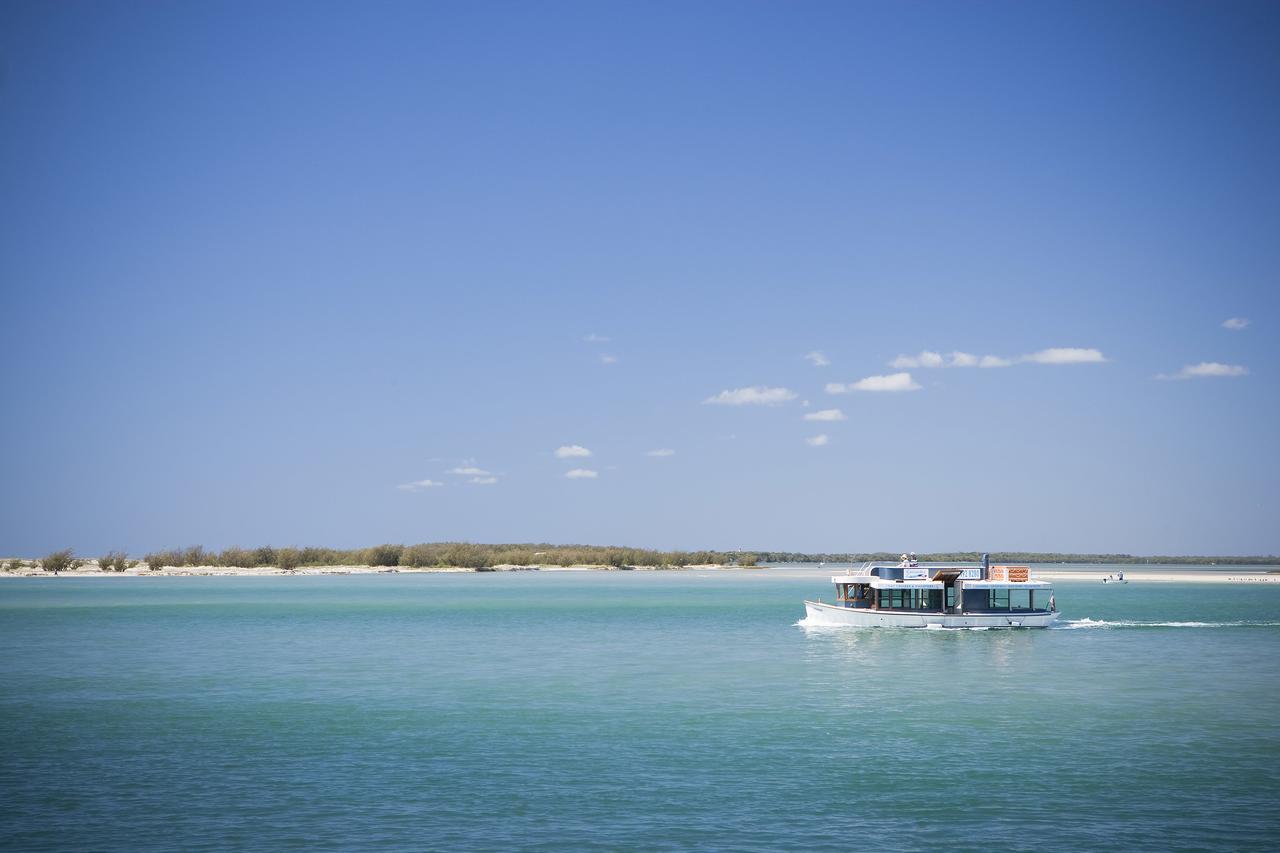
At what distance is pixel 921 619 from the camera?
259ft

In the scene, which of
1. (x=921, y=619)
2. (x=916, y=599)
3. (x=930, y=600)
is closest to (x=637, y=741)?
(x=921, y=619)

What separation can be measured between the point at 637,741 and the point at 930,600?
51.4 meters

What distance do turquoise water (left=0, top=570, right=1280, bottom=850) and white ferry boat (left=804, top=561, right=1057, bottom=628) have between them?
5.46 m

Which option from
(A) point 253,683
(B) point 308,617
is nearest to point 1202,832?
(A) point 253,683

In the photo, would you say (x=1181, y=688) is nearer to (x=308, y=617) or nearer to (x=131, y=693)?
(x=131, y=693)

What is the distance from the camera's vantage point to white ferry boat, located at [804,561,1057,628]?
7900 cm

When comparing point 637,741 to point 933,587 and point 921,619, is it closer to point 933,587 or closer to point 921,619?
point 921,619

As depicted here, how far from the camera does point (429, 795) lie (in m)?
27.6

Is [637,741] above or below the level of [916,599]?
below

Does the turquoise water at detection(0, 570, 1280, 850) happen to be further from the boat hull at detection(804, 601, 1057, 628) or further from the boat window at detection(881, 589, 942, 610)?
the boat window at detection(881, 589, 942, 610)

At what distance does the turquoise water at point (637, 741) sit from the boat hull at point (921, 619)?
4.53m

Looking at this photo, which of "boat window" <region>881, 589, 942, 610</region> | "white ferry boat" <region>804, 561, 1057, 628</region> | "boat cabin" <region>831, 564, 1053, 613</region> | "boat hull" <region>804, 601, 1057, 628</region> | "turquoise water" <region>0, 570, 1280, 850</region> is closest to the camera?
"turquoise water" <region>0, 570, 1280, 850</region>

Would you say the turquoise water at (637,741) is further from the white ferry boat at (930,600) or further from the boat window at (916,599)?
the boat window at (916,599)

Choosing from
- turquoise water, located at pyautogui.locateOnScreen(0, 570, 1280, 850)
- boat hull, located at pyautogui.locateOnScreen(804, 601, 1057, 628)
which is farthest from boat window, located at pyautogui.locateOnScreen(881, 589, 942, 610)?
turquoise water, located at pyautogui.locateOnScreen(0, 570, 1280, 850)
